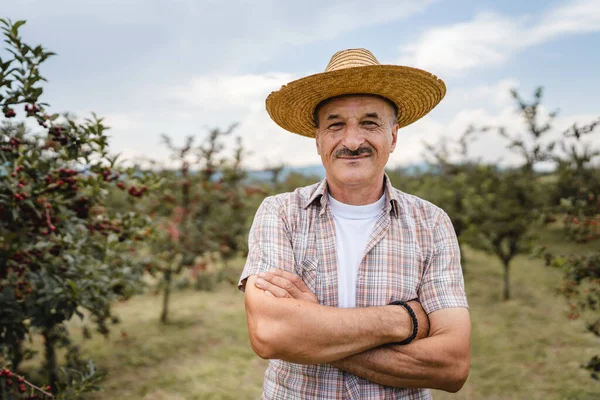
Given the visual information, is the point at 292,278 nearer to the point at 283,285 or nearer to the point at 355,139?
the point at 283,285

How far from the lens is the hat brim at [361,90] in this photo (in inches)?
87.0

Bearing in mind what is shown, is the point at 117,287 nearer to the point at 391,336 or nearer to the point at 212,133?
the point at 391,336

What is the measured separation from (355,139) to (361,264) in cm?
63

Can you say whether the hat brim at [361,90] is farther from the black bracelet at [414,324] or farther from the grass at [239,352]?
the grass at [239,352]

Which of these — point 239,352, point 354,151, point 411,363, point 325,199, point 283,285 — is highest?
point 354,151

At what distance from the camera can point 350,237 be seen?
2.27 metres

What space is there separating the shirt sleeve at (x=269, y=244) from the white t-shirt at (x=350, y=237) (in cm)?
26

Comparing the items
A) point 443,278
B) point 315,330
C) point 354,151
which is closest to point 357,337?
point 315,330

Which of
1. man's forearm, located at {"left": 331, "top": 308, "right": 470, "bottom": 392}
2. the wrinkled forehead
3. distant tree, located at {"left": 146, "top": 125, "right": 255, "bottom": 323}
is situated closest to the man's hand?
man's forearm, located at {"left": 331, "top": 308, "right": 470, "bottom": 392}

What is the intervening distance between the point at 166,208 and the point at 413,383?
6538 mm

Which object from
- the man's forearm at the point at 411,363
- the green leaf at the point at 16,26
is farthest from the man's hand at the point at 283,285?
A: the green leaf at the point at 16,26

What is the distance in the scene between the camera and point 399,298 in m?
2.13

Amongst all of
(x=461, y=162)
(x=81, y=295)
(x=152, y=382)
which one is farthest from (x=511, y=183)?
(x=81, y=295)

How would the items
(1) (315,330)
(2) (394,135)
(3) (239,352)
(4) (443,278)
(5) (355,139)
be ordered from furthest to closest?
1. (3) (239,352)
2. (2) (394,135)
3. (5) (355,139)
4. (4) (443,278)
5. (1) (315,330)
